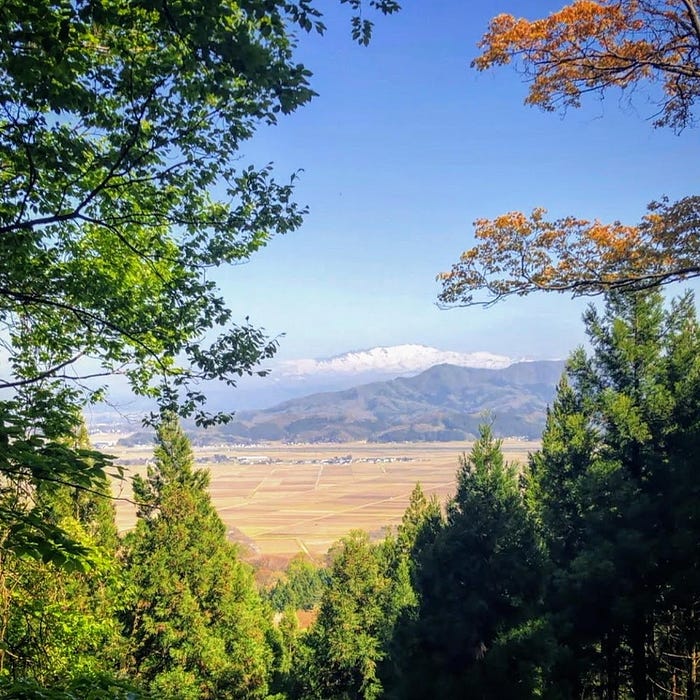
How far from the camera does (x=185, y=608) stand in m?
15.7

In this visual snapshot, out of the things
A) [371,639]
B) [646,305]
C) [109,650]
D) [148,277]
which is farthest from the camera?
[371,639]

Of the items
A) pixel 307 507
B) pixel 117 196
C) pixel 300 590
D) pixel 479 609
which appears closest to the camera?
pixel 117 196

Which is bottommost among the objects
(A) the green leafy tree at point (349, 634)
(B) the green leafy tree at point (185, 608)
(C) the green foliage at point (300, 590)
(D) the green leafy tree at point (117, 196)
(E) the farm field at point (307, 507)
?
(E) the farm field at point (307, 507)

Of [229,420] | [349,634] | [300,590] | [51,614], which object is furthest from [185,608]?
[300,590]

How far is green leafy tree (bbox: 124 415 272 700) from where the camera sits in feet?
51.1

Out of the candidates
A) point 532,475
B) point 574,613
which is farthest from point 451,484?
point 574,613

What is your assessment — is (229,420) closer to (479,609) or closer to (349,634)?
(479,609)

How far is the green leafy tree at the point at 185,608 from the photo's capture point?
614 inches

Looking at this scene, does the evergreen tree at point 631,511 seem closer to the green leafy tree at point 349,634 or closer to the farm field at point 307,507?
the green leafy tree at point 349,634

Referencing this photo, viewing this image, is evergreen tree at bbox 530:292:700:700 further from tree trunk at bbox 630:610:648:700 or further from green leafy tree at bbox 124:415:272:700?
green leafy tree at bbox 124:415:272:700

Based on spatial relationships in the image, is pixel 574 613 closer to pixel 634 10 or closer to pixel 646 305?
pixel 646 305

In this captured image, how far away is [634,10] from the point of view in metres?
6.29

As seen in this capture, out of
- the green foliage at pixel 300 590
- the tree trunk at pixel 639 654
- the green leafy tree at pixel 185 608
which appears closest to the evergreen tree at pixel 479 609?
the tree trunk at pixel 639 654

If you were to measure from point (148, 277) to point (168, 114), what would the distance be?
7.95ft
